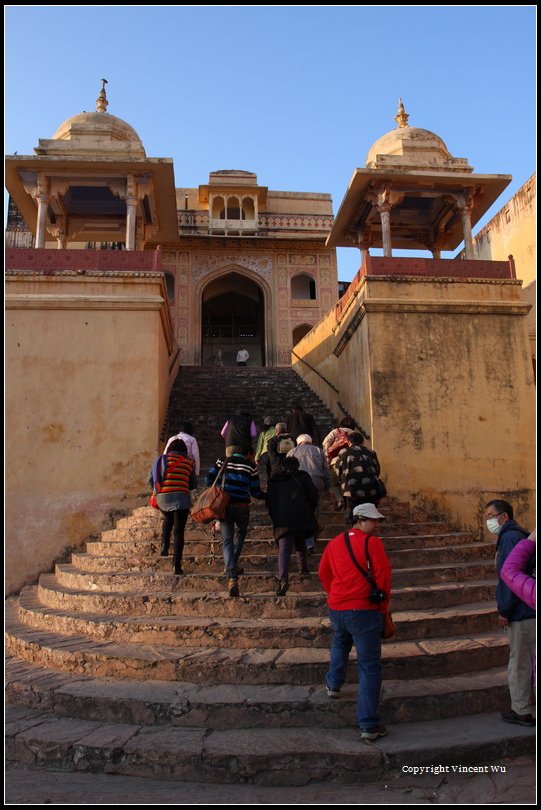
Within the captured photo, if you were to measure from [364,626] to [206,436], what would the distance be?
24.5 feet

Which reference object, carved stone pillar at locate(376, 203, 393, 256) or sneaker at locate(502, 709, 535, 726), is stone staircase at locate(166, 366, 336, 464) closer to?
carved stone pillar at locate(376, 203, 393, 256)

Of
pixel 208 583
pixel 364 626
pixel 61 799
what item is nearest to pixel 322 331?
pixel 208 583

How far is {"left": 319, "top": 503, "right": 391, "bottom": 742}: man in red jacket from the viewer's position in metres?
3.80

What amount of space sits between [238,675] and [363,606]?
143cm

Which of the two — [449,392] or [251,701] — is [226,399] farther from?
[251,701]

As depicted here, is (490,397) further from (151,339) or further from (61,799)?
(61,799)

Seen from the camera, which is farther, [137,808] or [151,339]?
[151,339]

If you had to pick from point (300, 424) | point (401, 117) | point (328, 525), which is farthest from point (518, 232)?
point (328, 525)

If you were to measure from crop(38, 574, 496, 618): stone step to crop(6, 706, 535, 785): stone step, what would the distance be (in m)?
1.46

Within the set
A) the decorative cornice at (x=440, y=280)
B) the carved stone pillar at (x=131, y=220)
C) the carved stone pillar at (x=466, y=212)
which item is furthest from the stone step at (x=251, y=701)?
the carved stone pillar at (x=466, y=212)

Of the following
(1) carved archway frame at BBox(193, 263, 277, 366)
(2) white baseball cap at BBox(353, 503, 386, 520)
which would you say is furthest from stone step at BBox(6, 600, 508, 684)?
(1) carved archway frame at BBox(193, 263, 277, 366)

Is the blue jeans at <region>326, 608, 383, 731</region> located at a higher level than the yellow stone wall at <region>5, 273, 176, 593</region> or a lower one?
lower

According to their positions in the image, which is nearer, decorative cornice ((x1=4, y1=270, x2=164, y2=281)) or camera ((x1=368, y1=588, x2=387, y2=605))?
camera ((x1=368, y1=588, x2=387, y2=605))

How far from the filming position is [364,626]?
3832mm
